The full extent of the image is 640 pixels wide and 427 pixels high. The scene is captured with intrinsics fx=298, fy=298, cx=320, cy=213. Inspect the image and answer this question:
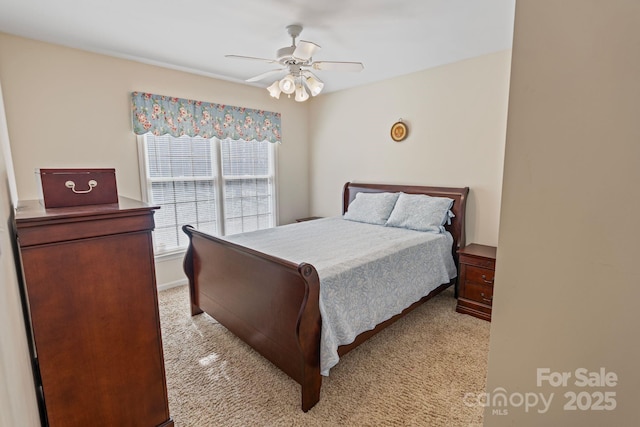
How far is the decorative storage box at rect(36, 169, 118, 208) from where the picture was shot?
1252 mm

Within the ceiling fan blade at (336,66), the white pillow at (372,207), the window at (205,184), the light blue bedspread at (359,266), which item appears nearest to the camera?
the light blue bedspread at (359,266)

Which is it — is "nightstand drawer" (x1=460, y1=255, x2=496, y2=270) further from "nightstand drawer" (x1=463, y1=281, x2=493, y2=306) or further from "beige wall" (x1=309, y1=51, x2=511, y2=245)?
"beige wall" (x1=309, y1=51, x2=511, y2=245)

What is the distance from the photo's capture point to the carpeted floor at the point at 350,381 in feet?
5.67

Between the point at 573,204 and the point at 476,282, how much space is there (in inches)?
101

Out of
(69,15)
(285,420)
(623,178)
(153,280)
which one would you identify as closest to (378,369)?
(285,420)

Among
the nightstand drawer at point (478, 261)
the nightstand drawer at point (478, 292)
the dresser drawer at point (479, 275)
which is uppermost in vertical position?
the nightstand drawer at point (478, 261)

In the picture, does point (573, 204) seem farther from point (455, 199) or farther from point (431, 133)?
point (431, 133)

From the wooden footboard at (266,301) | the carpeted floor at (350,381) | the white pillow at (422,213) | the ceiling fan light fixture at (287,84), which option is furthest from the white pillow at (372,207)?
the wooden footboard at (266,301)

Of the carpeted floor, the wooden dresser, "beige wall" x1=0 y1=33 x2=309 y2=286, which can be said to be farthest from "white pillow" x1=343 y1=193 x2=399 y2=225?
the wooden dresser

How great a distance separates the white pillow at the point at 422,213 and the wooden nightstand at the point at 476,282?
1.33ft

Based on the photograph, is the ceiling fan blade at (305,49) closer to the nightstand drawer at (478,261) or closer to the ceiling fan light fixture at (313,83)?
the ceiling fan light fixture at (313,83)

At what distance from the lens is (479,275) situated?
113 inches

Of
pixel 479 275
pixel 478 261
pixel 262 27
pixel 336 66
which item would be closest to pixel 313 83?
pixel 336 66

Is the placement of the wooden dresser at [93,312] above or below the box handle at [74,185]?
below
